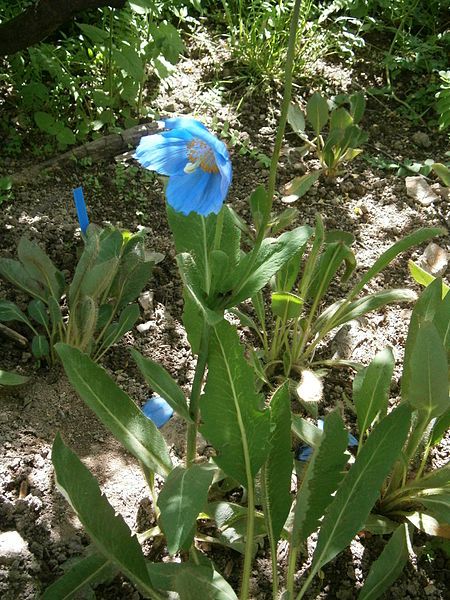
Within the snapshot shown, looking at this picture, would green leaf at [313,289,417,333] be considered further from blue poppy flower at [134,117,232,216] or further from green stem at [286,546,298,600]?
blue poppy flower at [134,117,232,216]

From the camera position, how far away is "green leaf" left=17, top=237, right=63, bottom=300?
211cm

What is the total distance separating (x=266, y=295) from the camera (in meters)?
2.51

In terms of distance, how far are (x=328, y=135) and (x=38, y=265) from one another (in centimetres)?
135

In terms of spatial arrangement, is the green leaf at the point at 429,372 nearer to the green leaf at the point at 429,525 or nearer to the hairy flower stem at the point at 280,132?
the green leaf at the point at 429,525

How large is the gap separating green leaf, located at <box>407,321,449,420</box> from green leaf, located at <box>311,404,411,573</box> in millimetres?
123

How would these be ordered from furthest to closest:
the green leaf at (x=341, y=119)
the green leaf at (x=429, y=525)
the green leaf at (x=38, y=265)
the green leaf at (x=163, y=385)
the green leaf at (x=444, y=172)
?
the green leaf at (x=341, y=119) < the green leaf at (x=444, y=172) < the green leaf at (x=38, y=265) < the green leaf at (x=429, y=525) < the green leaf at (x=163, y=385)

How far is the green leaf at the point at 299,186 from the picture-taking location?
107 inches

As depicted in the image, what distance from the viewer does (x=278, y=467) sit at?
1.61m

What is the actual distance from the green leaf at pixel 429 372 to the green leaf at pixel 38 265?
1.01 metres

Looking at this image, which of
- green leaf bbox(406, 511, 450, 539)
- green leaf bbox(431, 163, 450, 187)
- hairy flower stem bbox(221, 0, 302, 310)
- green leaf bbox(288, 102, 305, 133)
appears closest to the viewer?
hairy flower stem bbox(221, 0, 302, 310)

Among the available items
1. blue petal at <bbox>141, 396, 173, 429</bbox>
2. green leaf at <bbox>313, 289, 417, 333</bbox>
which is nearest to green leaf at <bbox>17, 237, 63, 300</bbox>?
blue petal at <bbox>141, 396, 173, 429</bbox>

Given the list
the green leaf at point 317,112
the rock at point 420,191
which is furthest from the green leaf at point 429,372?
the green leaf at point 317,112

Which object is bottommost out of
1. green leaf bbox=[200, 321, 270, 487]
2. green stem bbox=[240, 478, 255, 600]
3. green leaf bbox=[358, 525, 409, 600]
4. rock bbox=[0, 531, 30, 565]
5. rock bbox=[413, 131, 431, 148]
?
rock bbox=[413, 131, 431, 148]

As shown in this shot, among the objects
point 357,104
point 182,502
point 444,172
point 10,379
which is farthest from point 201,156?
point 357,104
